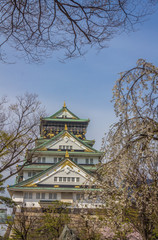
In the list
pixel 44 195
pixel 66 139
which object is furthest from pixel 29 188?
pixel 66 139

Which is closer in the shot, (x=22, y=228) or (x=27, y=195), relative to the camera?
(x=22, y=228)

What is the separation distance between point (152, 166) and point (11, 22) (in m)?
5.26

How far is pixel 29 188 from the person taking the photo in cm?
2678

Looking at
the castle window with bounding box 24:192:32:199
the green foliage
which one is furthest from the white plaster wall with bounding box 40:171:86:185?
the green foliage

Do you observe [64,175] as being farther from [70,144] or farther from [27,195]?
[70,144]

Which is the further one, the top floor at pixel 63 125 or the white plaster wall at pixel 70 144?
the top floor at pixel 63 125

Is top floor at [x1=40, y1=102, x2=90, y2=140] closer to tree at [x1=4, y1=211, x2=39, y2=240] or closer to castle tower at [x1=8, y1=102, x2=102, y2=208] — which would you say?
castle tower at [x1=8, y1=102, x2=102, y2=208]

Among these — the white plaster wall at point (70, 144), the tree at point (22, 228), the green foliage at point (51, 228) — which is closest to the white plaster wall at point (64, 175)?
the white plaster wall at point (70, 144)

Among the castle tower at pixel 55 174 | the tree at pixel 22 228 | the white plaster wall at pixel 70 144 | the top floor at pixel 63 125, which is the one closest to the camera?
the tree at pixel 22 228

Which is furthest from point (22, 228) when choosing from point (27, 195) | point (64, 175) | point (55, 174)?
point (64, 175)

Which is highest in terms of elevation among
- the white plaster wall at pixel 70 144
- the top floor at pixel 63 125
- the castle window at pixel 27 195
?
the top floor at pixel 63 125

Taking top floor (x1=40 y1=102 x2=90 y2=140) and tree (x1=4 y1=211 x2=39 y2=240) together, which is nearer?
tree (x1=4 y1=211 x2=39 y2=240)

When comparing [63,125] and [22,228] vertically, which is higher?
[63,125]

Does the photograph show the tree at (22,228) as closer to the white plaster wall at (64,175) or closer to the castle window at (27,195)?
the castle window at (27,195)
